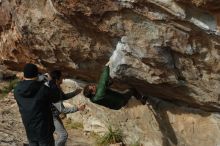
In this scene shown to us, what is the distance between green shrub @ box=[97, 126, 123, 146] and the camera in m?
11.2

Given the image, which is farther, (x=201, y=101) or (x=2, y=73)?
(x=2, y=73)

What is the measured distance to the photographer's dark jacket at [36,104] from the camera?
8.27m

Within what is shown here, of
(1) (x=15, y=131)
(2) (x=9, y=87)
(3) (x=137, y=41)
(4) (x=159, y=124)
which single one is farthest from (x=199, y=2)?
(2) (x=9, y=87)

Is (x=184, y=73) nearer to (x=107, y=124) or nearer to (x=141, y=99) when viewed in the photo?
(x=141, y=99)

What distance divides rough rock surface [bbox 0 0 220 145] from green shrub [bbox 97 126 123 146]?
1005 millimetres

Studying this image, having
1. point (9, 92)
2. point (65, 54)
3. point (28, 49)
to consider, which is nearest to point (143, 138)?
point (65, 54)

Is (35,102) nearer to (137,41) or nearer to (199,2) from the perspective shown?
(137,41)

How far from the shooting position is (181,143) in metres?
10.9

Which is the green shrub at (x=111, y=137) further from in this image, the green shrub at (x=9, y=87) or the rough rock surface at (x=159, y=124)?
the green shrub at (x=9, y=87)

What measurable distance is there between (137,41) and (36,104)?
84.2 inches

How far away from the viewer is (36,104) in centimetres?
828

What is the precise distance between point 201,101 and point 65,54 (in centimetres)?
277

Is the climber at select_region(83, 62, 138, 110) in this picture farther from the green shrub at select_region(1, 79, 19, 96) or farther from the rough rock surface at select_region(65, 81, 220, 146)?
the green shrub at select_region(1, 79, 19, 96)

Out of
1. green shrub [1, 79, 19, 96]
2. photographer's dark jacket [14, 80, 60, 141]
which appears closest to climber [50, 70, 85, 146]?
photographer's dark jacket [14, 80, 60, 141]
